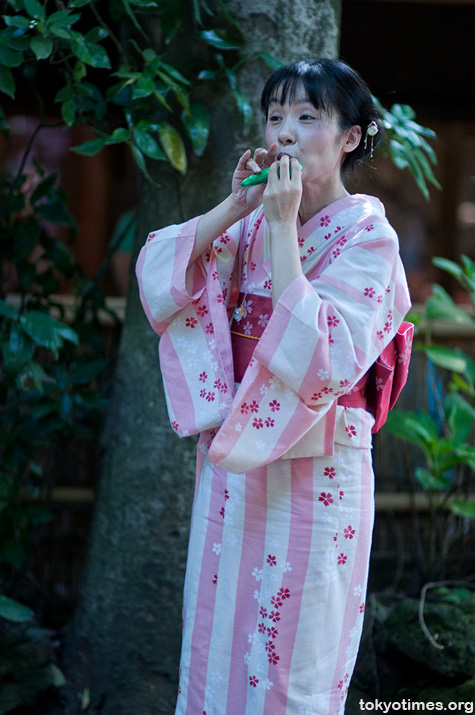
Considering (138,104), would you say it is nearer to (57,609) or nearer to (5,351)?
(5,351)

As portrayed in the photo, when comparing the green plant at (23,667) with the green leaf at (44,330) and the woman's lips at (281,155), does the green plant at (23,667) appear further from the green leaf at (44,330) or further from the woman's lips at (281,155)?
the woman's lips at (281,155)

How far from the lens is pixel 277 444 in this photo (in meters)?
1.50

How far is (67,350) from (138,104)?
0.95m

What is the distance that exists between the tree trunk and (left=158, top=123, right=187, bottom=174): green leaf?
0.66 ft

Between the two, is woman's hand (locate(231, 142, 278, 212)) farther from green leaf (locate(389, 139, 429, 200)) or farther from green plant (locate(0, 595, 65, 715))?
green plant (locate(0, 595, 65, 715))

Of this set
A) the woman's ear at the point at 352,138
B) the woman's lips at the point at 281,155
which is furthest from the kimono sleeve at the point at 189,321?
the woman's ear at the point at 352,138

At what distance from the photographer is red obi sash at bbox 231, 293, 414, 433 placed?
1660 millimetres

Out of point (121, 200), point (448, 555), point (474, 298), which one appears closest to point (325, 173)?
point (474, 298)

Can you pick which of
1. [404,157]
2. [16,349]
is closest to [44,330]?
[16,349]

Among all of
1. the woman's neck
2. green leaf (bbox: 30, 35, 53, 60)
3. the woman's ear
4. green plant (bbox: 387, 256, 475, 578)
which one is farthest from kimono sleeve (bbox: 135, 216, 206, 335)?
green plant (bbox: 387, 256, 475, 578)

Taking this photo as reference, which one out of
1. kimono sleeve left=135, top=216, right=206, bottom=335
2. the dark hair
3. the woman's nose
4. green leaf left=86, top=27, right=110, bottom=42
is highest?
green leaf left=86, top=27, right=110, bottom=42

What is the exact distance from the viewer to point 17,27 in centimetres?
201

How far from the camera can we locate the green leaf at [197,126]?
7.22ft

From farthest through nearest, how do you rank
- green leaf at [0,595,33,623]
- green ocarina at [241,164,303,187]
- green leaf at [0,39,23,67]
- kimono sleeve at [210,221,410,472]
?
green leaf at [0,595,33,623], green leaf at [0,39,23,67], green ocarina at [241,164,303,187], kimono sleeve at [210,221,410,472]
